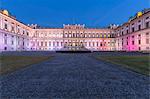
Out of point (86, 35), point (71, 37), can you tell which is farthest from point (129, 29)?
point (71, 37)

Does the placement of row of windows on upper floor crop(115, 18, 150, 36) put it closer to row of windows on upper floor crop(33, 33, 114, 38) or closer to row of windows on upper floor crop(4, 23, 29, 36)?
row of windows on upper floor crop(33, 33, 114, 38)

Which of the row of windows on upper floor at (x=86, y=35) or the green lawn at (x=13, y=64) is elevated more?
the row of windows on upper floor at (x=86, y=35)

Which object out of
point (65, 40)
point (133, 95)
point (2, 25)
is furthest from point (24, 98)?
point (65, 40)

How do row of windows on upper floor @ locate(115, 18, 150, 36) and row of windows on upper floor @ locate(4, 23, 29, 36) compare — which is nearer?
row of windows on upper floor @ locate(115, 18, 150, 36)

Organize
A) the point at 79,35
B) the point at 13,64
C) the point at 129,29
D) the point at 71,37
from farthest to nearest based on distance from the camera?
1. the point at 79,35
2. the point at 71,37
3. the point at 129,29
4. the point at 13,64

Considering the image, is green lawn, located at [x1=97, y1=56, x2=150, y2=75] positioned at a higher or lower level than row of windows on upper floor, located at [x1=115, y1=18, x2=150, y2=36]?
lower

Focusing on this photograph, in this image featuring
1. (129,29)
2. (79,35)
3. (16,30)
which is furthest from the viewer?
(79,35)

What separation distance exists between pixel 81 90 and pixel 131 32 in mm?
62573

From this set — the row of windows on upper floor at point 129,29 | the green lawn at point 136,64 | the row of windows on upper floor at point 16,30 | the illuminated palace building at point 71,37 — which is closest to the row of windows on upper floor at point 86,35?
the illuminated palace building at point 71,37

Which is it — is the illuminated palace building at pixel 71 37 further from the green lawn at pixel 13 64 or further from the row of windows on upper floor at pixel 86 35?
the green lawn at pixel 13 64

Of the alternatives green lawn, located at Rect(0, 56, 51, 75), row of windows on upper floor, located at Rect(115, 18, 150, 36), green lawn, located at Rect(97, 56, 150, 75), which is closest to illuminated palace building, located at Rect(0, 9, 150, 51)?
row of windows on upper floor, located at Rect(115, 18, 150, 36)

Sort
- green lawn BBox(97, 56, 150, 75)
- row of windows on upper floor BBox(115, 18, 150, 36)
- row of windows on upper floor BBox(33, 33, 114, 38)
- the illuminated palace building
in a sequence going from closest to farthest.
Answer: green lawn BBox(97, 56, 150, 75) → row of windows on upper floor BBox(115, 18, 150, 36) → the illuminated palace building → row of windows on upper floor BBox(33, 33, 114, 38)

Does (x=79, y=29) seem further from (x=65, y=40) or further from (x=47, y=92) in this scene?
(x=47, y=92)

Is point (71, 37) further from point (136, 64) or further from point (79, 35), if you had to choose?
point (136, 64)
